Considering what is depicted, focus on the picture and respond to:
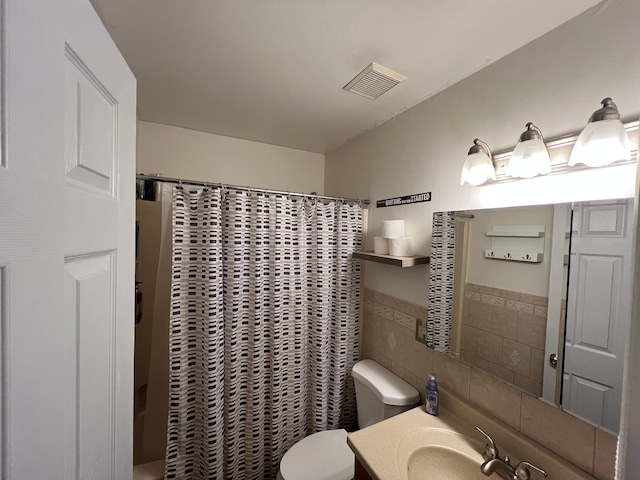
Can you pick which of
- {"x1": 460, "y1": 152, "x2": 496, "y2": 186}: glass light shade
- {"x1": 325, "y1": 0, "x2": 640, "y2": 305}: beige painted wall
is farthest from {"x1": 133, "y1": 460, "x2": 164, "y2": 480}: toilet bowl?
{"x1": 460, "y1": 152, "x2": 496, "y2": 186}: glass light shade

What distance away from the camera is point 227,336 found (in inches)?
58.6

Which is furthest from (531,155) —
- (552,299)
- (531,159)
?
(552,299)

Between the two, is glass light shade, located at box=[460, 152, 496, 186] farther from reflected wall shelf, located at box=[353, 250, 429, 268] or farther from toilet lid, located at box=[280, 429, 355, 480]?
toilet lid, located at box=[280, 429, 355, 480]

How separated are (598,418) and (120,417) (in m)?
1.40

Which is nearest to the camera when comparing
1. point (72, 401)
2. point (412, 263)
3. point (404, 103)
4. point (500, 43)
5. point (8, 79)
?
point (8, 79)

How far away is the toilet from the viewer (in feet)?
4.16

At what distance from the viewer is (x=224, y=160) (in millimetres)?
2055

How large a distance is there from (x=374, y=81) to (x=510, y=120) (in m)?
0.63

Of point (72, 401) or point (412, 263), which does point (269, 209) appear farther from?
point (72, 401)

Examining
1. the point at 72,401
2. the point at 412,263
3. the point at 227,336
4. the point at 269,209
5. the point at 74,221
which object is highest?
the point at 269,209

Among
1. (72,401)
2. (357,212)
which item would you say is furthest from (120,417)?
(357,212)

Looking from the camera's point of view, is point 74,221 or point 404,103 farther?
point 404,103

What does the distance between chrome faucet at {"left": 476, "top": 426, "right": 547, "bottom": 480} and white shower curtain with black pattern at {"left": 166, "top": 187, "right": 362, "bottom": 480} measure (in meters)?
0.96

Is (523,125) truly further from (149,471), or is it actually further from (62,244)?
(149,471)
